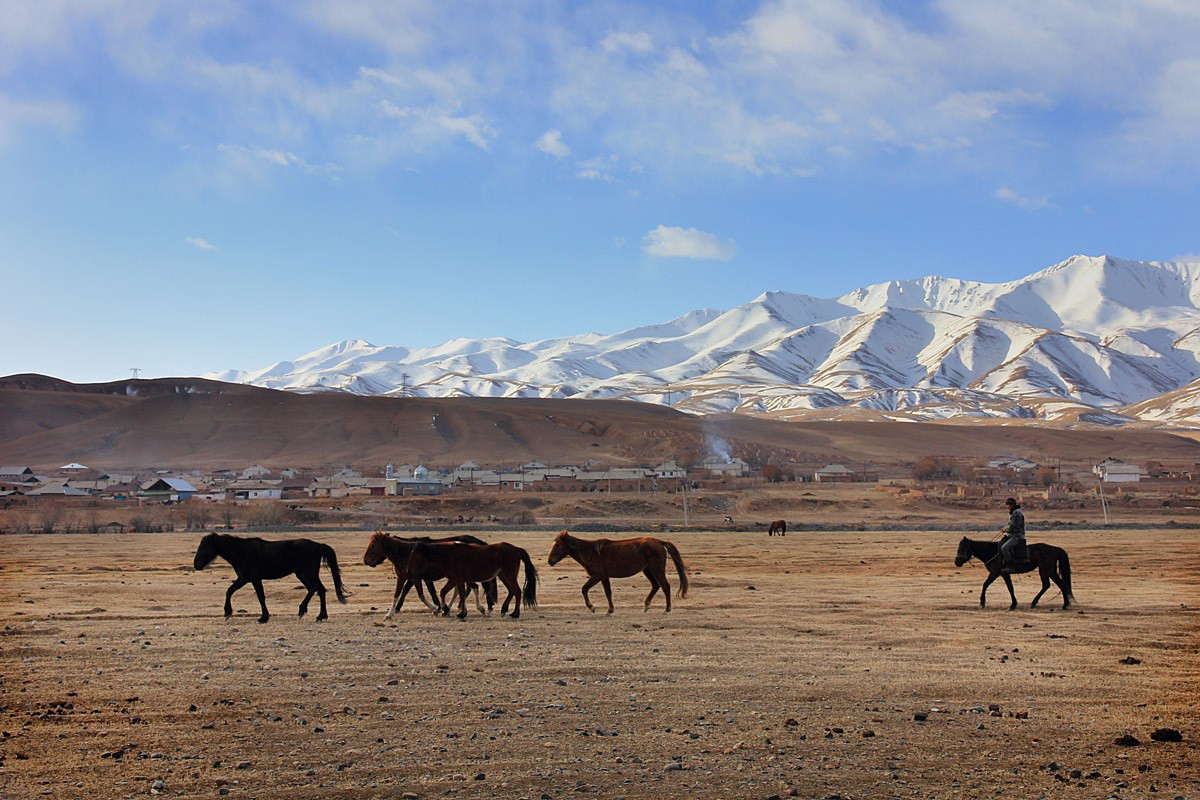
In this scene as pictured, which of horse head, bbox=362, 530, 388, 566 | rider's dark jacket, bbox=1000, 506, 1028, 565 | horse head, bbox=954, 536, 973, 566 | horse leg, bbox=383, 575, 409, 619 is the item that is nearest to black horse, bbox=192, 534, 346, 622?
horse head, bbox=362, 530, 388, 566

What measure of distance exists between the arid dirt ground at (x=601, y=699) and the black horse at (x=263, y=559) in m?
0.60

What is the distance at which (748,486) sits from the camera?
97.1m

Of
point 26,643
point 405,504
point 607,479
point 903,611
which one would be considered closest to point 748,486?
point 607,479

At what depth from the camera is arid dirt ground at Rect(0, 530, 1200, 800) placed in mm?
8273

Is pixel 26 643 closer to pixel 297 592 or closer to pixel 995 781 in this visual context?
pixel 297 592

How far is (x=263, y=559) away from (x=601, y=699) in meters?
8.30

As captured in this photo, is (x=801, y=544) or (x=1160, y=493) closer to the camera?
(x=801, y=544)

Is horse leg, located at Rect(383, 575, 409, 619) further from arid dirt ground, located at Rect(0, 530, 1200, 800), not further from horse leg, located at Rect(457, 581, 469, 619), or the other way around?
horse leg, located at Rect(457, 581, 469, 619)

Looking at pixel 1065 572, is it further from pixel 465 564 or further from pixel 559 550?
pixel 465 564

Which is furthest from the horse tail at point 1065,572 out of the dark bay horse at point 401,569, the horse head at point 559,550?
the dark bay horse at point 401,569

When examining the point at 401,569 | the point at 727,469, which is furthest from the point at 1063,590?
the point at 727,469

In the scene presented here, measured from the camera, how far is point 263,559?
17188mm

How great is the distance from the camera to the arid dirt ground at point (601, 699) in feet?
27.1

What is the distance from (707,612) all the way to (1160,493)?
293 feet
